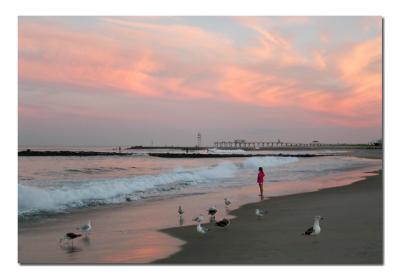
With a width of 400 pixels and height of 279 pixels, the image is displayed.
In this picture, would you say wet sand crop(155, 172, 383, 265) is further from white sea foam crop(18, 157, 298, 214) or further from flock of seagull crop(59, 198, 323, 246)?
white sea foam crop(18, 157, 298, 214)

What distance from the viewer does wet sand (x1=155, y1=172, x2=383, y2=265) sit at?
23.8 ft

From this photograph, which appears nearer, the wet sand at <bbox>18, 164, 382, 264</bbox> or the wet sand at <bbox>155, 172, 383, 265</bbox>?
the wet sand at <bbox>155, 172, 383, 265</bbox>

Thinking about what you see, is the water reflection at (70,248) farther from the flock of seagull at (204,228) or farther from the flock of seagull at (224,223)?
the flock of seagull at (224,223)

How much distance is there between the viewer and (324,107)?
1218 centimetres

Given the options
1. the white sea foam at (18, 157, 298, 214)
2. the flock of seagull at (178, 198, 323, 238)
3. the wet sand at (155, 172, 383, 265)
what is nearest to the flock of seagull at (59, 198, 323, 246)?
the flock of seagull at (178, 198, 323, 238)

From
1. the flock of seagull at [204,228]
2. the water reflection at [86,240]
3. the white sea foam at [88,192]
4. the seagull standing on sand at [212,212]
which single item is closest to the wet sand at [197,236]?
the water reflection at [86,240]

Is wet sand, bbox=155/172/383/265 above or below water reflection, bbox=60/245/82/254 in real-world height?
above

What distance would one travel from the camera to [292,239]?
27.4ft

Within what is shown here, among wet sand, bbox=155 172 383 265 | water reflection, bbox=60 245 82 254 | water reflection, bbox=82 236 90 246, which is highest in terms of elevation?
wet sand, bbox=155 172 383 265

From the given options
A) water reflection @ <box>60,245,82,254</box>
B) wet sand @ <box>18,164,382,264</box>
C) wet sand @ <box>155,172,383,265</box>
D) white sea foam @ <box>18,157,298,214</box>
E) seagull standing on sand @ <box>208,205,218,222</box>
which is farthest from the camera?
white sea foam @ <box>18,157,298,214</box>

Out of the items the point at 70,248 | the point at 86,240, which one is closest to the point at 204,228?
the point at 86,240

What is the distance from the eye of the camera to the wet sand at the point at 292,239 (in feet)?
23.8

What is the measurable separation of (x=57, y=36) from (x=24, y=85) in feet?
4.03
